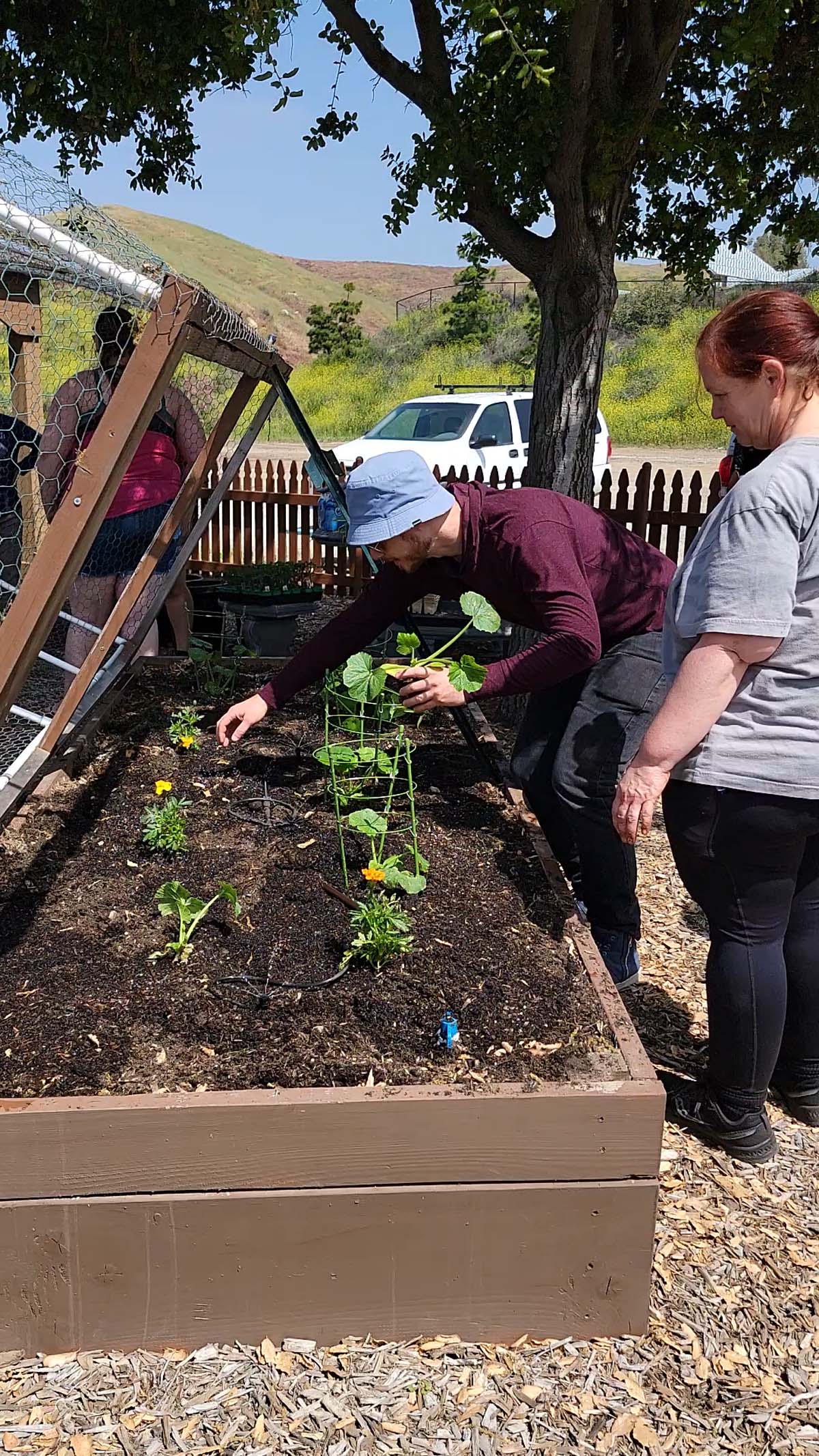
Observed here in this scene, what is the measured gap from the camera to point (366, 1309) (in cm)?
186

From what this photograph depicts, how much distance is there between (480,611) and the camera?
8.57 ft

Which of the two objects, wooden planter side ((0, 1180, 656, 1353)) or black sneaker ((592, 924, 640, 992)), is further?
black sneaker ((592, 924, 640, 992))

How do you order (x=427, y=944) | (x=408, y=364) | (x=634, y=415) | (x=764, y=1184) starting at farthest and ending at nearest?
(x=408, y=364)
(x=634, y=415)
(x=427, y=944)
(x=764, y=1184)

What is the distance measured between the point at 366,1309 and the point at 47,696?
13.8ft

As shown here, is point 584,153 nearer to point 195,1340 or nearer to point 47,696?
point 47,696

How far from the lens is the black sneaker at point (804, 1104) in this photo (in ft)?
8.13

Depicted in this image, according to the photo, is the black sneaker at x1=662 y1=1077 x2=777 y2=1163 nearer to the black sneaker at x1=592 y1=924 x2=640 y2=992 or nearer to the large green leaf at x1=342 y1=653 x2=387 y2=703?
the black sneaker at x1=592 y1=924 x2=640 y2=992

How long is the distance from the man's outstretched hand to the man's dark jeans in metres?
0.80

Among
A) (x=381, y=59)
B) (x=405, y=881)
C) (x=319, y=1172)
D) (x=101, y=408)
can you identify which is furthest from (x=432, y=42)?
(x=319, y=1172)

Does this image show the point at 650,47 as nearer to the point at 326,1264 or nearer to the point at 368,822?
the point at 368,822

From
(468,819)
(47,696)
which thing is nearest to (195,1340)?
(468,819)

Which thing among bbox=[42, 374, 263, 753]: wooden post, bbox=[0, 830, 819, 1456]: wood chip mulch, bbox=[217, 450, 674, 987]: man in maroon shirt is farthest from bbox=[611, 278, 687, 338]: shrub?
bbox=[0, 830, 819, 1456]: wood chip mulch

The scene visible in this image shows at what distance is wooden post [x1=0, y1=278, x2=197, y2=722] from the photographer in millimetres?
2002

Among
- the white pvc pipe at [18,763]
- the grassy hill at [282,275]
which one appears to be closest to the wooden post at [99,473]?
the white pvc pipe at [18,763]
